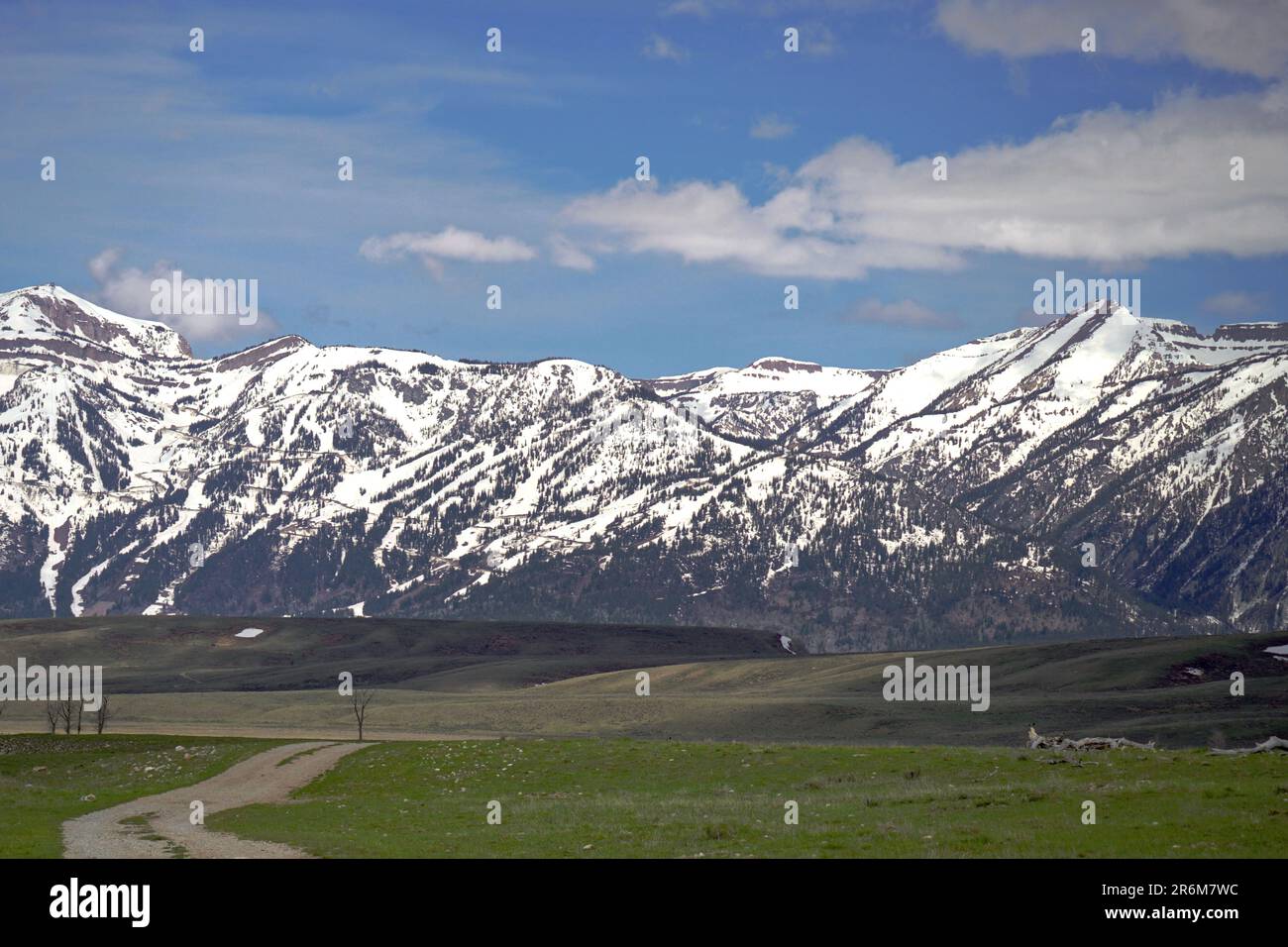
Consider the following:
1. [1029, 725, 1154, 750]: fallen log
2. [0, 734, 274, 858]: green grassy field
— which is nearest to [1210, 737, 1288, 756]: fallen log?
[1029, 725, 1154, 750]: fallen log

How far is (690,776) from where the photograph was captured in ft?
177

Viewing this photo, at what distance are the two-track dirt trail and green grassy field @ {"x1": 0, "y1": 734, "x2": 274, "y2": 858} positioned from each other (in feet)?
3.78

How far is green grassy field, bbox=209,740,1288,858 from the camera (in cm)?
3259

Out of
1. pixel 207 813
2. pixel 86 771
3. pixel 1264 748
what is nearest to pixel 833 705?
pixel 86 771

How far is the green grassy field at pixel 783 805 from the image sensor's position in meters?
32.6

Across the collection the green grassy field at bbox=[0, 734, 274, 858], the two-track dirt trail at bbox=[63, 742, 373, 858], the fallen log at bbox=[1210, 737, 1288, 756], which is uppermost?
the fallen log at bbox=[1210, 737, 1288, 756]

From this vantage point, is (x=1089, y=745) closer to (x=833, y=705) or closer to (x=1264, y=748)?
(x=1264, y=748)

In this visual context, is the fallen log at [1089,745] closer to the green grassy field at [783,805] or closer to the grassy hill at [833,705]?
the green grassy field at [783,805]

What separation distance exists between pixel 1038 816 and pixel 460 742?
3920 centimetres

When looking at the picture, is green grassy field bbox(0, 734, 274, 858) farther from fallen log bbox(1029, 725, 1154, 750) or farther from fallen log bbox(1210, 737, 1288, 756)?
fallen log bbox(1210, 737, 1288, 756)

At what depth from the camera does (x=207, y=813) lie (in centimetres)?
4909

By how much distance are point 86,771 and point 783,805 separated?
4174 cm
